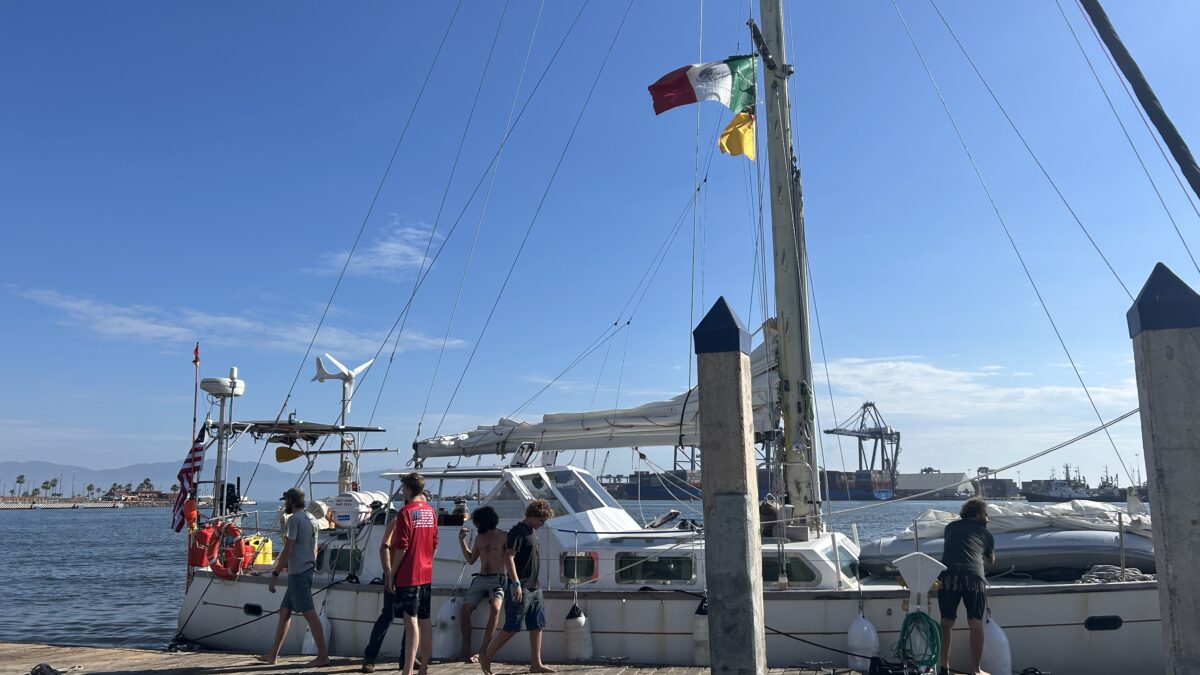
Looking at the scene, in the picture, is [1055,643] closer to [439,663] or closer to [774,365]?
[774,365]

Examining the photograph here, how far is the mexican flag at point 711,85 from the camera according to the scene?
13.5m

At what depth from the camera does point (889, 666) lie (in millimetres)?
8227

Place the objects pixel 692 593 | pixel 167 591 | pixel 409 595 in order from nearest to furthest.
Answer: pixel 409 595 < pixel 692 593 < pixel 167 591

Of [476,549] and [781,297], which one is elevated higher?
[781,297]

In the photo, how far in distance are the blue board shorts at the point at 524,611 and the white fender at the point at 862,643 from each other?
10.7ft

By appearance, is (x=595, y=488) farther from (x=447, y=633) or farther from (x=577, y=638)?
(x=447, y=633)

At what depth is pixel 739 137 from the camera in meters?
13.6

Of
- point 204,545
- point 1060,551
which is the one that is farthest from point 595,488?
point 204,545

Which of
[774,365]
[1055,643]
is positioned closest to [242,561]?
[774,365]

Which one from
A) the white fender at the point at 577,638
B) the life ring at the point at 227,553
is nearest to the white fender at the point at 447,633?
the white fender at the point at 577,638

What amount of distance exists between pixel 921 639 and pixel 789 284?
531cm

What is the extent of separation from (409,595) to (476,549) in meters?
0.94

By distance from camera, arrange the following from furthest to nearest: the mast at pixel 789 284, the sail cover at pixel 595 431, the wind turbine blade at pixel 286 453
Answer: the wind turbine blade at pixel 286 453
the sail cover at pixel 595 431
the mast at pixel 789 284

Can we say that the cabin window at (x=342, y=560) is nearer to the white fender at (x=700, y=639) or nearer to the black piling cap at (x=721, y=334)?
the white fender at (x=700, y=639)
